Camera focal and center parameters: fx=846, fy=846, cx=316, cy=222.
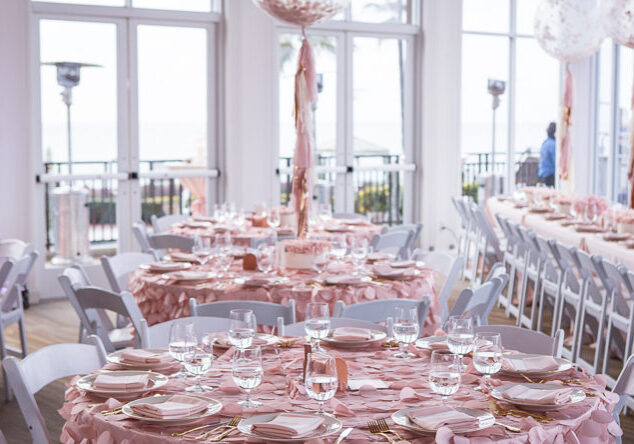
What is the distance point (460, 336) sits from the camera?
2613 millimetres

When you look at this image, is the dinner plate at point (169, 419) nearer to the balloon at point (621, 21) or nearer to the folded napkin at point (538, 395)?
the folded napkin at point (538, 395)

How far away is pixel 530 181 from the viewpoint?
35.1 ft

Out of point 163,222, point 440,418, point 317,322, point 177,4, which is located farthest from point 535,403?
point 177,4

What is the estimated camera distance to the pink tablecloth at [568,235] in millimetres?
5430

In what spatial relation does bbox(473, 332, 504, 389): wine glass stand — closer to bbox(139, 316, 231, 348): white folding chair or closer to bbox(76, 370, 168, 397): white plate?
bbox(76, 370, 168, 397): white plate

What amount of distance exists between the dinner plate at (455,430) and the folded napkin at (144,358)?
84 centimetres

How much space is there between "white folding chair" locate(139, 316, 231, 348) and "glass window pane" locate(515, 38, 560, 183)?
794 cm

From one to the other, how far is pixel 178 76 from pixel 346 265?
455cm

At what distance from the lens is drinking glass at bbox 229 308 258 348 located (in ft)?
8.74

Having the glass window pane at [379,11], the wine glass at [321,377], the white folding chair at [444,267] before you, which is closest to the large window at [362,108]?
the glass window pane at [379,11]

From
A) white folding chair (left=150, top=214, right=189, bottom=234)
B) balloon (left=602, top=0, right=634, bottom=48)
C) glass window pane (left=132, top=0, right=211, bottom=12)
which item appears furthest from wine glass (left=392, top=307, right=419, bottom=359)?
glass window pane (left=132, top=0, right=211, bottom=12)

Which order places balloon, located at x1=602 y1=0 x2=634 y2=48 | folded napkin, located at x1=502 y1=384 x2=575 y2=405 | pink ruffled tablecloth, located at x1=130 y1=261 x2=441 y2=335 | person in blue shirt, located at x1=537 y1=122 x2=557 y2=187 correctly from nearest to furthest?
folded napkin, located at x1=502 y1=384 x2=575 y2=405, pink ruffled tablecloth, located at x1=130 y1=261 x2=441 y2=335, balloon, located at x1=602 y1=0 x2=634 y2=48, person in blue shirt, located at x1=537 y1=122 x2=557 y2=187

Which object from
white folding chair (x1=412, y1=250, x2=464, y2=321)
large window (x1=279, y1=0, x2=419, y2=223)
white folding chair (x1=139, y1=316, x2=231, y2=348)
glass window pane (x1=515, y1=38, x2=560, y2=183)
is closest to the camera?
white folding chair (x1=139, y1=316, x2=231, y2=348)

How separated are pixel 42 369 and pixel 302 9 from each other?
2.98 meters
